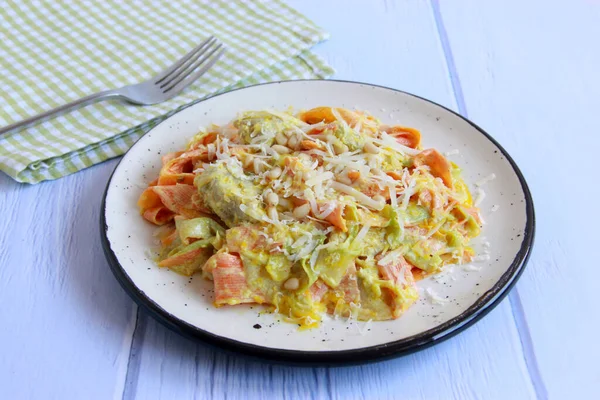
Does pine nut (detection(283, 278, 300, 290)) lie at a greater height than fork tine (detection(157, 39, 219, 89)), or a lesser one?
greater

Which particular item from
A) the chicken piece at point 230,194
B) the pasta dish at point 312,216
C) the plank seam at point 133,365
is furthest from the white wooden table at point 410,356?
the chicken piece at point 230,194

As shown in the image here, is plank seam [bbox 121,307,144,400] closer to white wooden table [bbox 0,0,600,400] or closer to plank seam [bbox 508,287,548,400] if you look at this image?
white wooden table [bbox 0,0,600,400]

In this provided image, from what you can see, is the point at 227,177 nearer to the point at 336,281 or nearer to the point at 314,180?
the point at 314,180

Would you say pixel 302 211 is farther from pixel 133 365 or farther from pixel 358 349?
pixel 133 365

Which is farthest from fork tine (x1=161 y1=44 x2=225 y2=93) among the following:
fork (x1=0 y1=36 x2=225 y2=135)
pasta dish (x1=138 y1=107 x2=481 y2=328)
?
pasta dish (x1=138 y1=107 x2=481 y2=328)

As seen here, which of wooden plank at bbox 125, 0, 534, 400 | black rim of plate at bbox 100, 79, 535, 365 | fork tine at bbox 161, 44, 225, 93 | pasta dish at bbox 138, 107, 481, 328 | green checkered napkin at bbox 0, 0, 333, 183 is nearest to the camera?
black rim of plate at bbox 100, 79, 535, 365

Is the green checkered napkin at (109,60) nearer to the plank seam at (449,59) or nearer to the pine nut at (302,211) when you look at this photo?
the plank seam at (449,59)

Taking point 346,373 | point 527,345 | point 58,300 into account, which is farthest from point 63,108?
point 527,345
